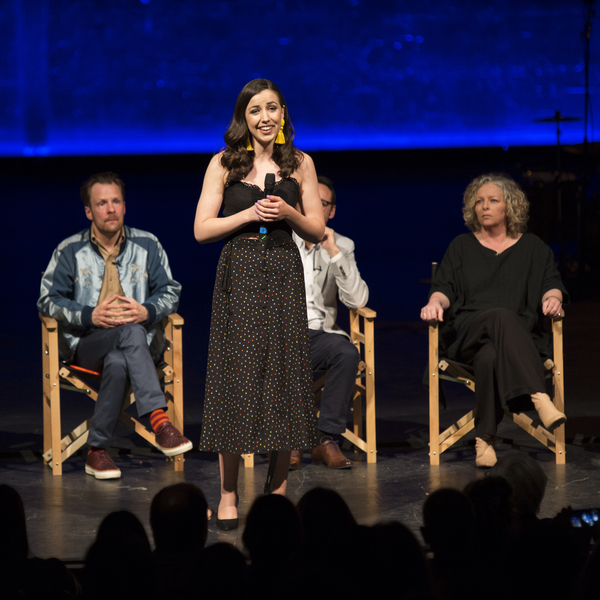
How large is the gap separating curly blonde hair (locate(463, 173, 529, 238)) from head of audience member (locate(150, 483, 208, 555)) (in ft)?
8.24

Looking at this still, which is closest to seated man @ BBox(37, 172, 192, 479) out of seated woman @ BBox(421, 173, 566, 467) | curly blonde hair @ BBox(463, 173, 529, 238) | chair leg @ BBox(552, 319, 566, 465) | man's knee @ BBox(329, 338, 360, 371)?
man's knee @ BBox(329, 338, 360, 371)

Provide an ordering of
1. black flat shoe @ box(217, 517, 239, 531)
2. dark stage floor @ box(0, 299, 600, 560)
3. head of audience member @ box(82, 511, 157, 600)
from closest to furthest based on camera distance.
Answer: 1. head of audience member @ box(82, 511, 157, 600)
2. black flat shoe @ box(217, 517, 239, 531)
3. dark stage floor @ box(0, 299, 600, 560)

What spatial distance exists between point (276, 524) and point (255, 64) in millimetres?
12169

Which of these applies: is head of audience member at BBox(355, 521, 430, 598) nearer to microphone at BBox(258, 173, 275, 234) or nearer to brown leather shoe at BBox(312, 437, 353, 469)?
microphone at BBox(258, 173, 275, 234)

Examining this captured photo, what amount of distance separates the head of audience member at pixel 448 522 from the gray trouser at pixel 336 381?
2.03 metres

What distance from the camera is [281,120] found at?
2.60 m

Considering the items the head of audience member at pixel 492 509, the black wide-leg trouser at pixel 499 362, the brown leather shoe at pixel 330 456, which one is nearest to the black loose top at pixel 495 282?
the black wide-leg trouser at pixel 499 362

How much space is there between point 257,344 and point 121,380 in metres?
0.93

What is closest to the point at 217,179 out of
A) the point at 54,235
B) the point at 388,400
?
the point at 388,400

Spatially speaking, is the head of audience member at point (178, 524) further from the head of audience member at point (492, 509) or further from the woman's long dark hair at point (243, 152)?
the woman's long dark hair at point (243, 152)

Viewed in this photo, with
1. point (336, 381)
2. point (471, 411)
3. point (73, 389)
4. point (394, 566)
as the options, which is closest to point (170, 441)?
point (73, 389)

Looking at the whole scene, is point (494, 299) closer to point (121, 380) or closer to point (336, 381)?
point (336, 381)

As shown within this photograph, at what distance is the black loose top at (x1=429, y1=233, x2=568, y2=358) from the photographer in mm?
3580

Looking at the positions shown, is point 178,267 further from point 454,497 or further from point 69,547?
point 454,497
